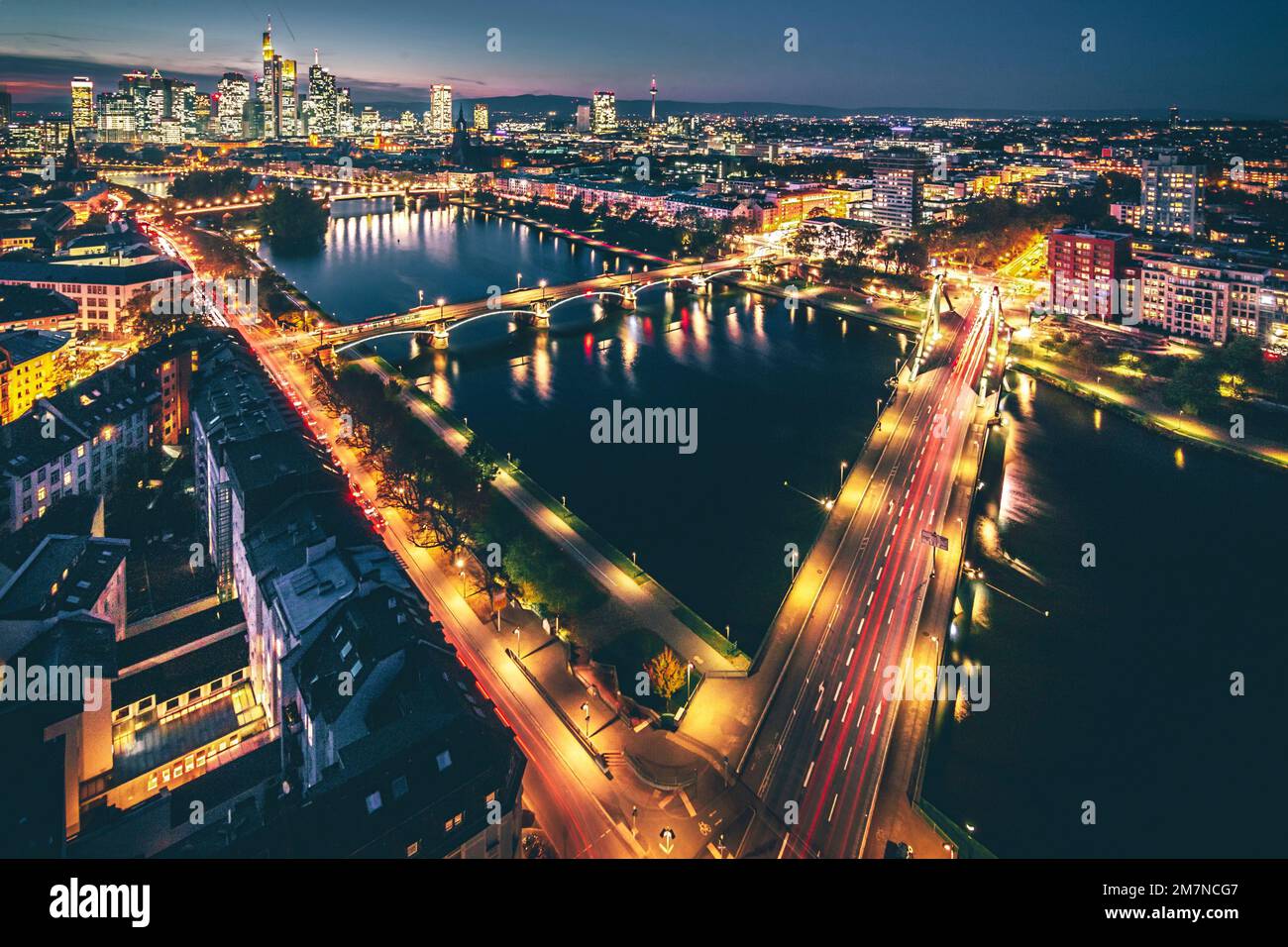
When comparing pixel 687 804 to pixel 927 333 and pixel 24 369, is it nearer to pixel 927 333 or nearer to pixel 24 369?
pixel 24 369

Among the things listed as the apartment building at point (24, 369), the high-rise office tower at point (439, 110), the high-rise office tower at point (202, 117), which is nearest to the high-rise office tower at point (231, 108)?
the high-rise office tower at point (202, 117)

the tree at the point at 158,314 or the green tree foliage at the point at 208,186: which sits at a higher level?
the green tree foliage at the point at 208,186

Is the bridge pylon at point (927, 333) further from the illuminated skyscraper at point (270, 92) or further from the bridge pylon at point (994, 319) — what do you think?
the illuminated skyscraper at point (270, 92)

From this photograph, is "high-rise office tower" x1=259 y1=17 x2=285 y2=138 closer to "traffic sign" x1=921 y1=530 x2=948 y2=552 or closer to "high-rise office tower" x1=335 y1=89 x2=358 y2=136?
"high-rise office tower" x1=335 y1=89 x2=358 y2=136

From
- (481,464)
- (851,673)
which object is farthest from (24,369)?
(851,673)

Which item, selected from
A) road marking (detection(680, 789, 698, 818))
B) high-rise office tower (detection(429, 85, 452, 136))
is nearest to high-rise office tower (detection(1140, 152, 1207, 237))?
road marking (detection(680, 789, 698, 818))

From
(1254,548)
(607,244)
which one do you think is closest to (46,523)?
(1254,548)
